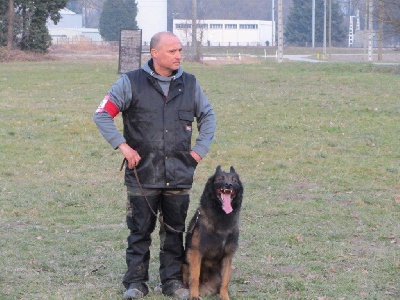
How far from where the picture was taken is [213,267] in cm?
620

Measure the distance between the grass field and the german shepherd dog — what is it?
1.08ft

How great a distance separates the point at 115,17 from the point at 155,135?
248 ft

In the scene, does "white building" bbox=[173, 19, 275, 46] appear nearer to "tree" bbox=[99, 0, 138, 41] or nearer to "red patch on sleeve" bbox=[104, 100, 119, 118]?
"tree" bbox=[99, 0, 138, 41]

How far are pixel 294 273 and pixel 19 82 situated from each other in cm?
2034

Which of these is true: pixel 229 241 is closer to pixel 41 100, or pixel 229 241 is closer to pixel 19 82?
pixel 41 100

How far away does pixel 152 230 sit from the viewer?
20.6ft

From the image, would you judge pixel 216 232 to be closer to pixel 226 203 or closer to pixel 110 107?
pixel 226 203

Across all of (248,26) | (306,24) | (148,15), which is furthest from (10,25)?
(248,26)

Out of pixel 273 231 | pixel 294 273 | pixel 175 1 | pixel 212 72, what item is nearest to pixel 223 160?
pixel 273 231

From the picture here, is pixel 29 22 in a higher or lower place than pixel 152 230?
higher

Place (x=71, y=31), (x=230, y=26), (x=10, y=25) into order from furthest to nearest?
1. (x=230, y=26)
2. (x=71, y=31)
3. (x=10, y=25)

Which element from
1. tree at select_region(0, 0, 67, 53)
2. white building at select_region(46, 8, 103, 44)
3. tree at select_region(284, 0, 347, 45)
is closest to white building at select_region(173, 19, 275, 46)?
tree at select_region(284, 0, 347, 45)

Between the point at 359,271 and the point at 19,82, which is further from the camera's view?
the point at 19,82

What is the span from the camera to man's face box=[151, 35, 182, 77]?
5.92 meters
